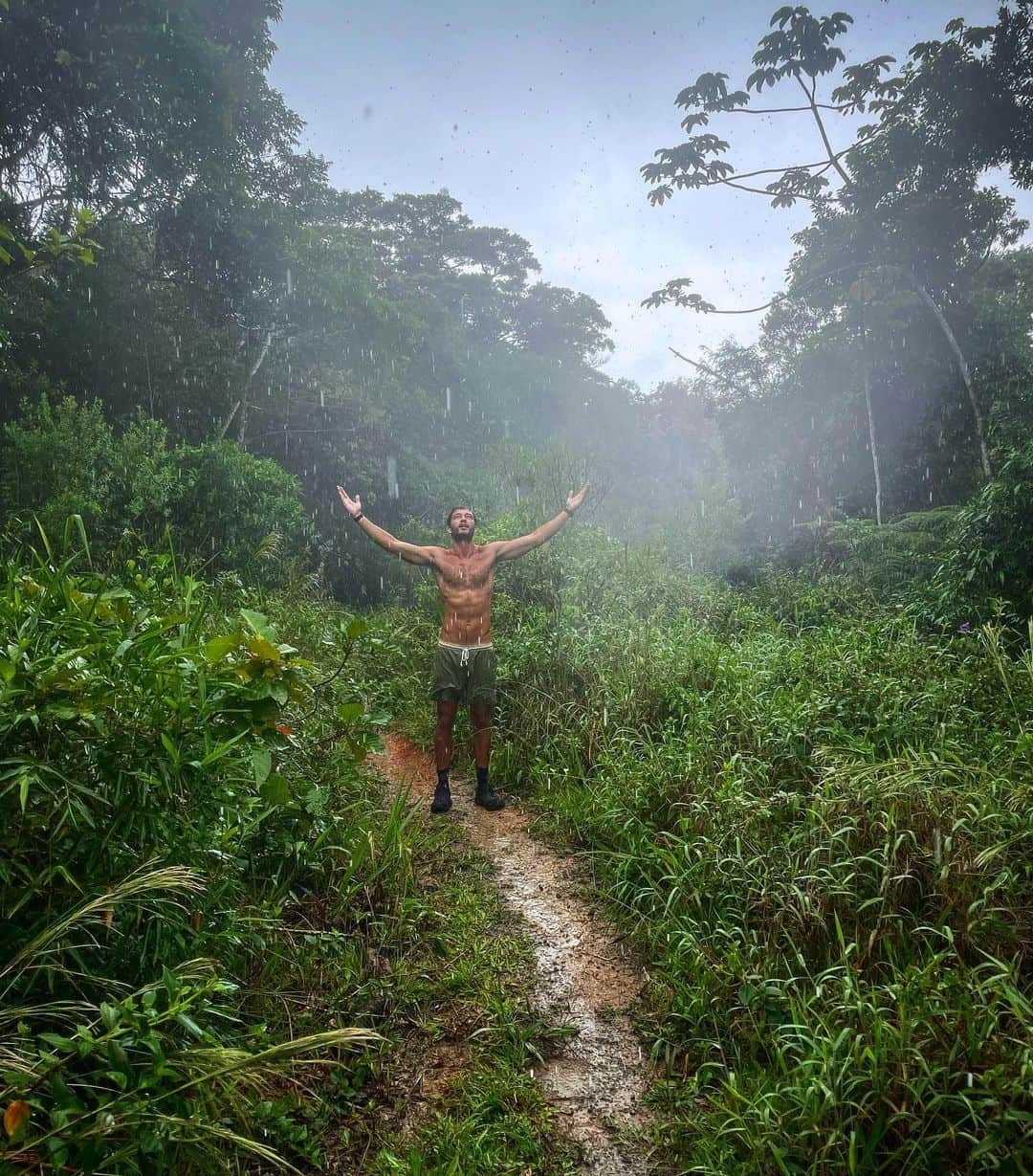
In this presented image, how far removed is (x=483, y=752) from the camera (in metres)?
5.18

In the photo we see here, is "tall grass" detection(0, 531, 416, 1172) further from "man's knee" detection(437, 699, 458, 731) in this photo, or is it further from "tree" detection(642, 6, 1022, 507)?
"tree" detection(642, 6, 1022, 507)

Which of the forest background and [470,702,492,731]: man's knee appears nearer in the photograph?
the forest background

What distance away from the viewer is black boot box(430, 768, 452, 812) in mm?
4926

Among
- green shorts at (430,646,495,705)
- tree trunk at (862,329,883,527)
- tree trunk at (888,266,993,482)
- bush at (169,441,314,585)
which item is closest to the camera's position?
green shorts at (430,646,495,705)

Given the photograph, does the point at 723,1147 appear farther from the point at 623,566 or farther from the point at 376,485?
the point at 376,485

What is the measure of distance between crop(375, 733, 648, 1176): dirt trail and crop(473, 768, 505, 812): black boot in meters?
0.15

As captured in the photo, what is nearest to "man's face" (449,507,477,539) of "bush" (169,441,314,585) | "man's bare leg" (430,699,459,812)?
"man's bare leg" (430,699,459,812)

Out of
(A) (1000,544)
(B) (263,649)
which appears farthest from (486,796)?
(A) (1000,544)

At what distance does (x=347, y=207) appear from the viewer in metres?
30.1

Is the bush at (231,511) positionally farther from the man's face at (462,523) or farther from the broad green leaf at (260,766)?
the broad green leaf at (260,766)

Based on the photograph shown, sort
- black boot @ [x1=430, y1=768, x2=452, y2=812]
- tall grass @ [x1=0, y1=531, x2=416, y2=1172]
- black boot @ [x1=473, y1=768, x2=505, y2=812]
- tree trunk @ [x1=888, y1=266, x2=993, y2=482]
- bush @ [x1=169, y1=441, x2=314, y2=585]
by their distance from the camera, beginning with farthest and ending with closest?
tree trunk @ [x1=888, y1=266, x2=993, y2=482] < bush @ [x1=169, y1=441, x2=314, y2=585] < black boot @ [x1=473, y1=768, x2=505, y2=812] < black boot @ [x1=430, y1=768, x2=452, y2=812] < tall grass @ [x1=0, y1=531, x2=416, y2=1172]

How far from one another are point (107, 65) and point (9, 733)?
15.2m

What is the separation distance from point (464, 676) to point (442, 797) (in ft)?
2.81

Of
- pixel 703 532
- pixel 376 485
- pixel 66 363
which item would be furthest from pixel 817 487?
pixel 66 363
